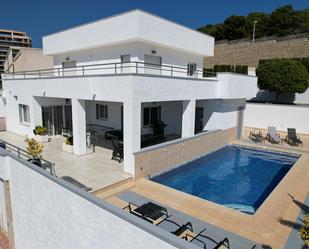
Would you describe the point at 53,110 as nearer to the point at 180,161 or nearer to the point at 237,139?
the point at 180,161

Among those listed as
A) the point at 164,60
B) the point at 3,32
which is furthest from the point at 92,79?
the point at 3,32

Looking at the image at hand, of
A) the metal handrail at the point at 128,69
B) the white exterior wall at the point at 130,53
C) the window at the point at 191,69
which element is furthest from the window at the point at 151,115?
the window at the point at 191,69

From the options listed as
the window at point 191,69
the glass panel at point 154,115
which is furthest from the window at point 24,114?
the window at point 191,69

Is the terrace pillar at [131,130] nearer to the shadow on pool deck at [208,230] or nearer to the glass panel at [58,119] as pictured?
the shadow on pool deck at [208,230]

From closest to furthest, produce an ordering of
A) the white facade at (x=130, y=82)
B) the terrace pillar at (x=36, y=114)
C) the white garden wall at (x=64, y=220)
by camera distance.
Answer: the white garden wall at (x=64, y=220)
the white facade at (x=130, y=82)
the terrace pillar at (x=36, y=114)

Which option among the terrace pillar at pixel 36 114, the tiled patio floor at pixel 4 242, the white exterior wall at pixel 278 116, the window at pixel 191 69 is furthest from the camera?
the white exterior wall at pixel 278 116

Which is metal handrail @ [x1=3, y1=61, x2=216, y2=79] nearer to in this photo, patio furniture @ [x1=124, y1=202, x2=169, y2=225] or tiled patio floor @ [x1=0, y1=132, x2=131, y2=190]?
tiled patio floor @ [x1=0, y1=132, x2=131, y2=190]

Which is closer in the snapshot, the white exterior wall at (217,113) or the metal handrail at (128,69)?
the metal handrail at (128,69)

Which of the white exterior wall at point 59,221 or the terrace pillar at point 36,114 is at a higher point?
the terrace pillar at point 36,114

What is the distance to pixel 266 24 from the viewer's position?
177 feet

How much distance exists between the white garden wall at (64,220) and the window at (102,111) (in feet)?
36.7

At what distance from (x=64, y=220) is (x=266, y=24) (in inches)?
2408

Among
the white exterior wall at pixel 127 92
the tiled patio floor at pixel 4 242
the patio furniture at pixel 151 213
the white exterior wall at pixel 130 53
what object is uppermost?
the white exterior wall at pixel 130 53

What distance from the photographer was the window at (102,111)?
20578 millimetres
